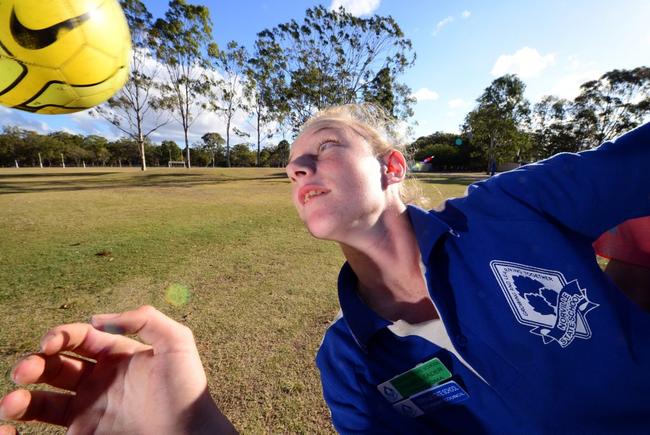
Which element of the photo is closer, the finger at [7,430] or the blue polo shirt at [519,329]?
the finger at [7,430]

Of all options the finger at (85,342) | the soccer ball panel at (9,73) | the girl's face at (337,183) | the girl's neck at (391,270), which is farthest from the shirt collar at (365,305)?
the soccer ball panel at (9,73)

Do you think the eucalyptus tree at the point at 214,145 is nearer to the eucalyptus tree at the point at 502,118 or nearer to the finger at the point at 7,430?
the eucalyptus tree at the point at 502,118

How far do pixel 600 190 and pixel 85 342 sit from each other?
2147mm

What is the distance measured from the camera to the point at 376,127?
2.21m

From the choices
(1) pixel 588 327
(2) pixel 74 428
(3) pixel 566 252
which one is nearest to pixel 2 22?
(2) pixel 74 428

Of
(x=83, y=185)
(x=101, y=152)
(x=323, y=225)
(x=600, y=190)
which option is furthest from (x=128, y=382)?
(x=101, y=152)

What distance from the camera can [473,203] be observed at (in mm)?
1574

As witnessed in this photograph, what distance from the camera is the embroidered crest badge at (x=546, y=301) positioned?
1.22m

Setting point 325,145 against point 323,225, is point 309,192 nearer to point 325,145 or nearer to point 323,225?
point 323,225

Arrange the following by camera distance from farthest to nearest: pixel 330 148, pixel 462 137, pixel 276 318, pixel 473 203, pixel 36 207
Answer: pixel 462 137
pixel 36 207
pixel 276 318
pixel 330 148
pixel 473 203

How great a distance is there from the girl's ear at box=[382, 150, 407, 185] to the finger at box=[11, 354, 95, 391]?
158cm

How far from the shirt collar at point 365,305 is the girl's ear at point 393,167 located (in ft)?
1.02

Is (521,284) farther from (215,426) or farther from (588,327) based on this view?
(215,426)

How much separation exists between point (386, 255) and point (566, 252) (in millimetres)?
783
